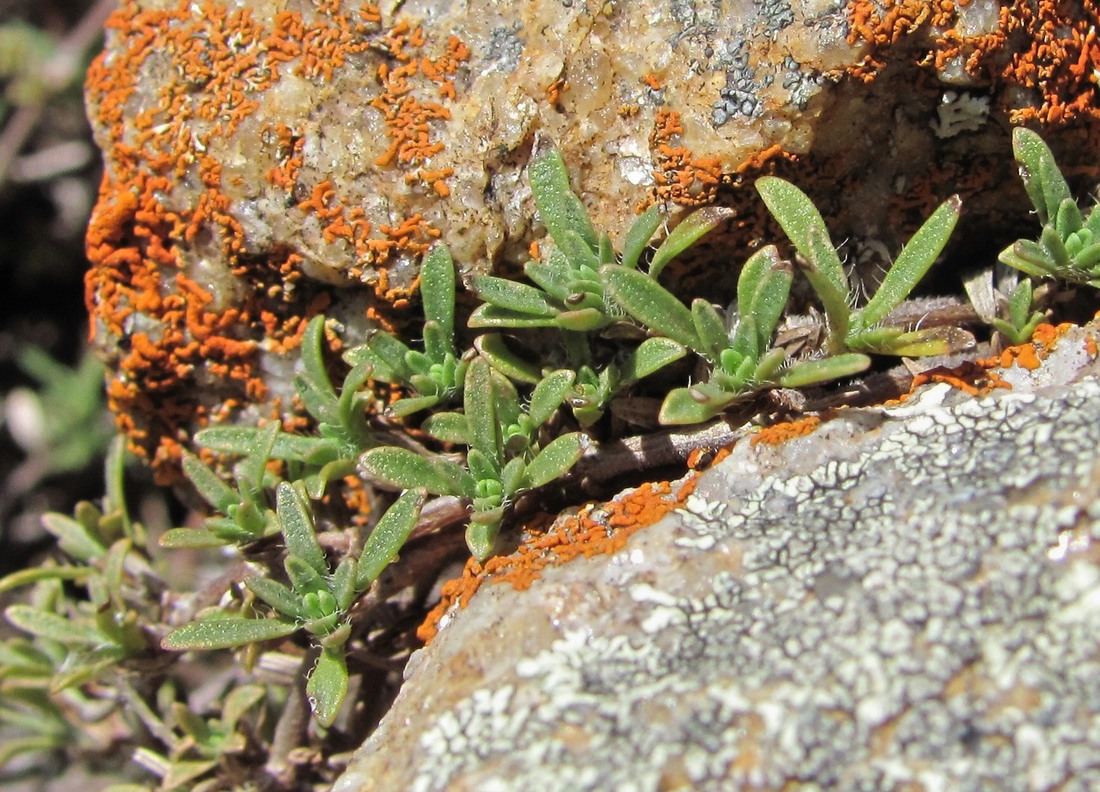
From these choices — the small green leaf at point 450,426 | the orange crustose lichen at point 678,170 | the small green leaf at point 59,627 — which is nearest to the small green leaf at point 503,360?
the small green leaf at point 450,426

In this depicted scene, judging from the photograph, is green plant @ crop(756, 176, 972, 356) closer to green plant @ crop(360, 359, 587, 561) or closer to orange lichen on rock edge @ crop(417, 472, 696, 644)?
orange lichen on rock edge @ crop(417, 472, 696, 644)

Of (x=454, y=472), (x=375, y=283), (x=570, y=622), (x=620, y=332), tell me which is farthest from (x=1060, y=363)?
(x=375, y=283)

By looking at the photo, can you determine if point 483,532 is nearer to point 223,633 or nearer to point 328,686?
point 328,686

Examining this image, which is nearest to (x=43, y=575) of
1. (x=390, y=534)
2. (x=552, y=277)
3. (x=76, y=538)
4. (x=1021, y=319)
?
(x=76, y=538)

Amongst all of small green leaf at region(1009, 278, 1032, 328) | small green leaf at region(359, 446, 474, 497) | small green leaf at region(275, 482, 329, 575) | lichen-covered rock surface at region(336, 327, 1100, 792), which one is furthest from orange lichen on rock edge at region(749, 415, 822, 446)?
small green leaf at region(275, 482, 329, 575)

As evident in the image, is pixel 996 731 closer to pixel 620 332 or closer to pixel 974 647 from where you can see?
pixel 974 647

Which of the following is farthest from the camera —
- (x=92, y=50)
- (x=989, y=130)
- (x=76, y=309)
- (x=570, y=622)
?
(x=76, y=309)
